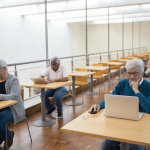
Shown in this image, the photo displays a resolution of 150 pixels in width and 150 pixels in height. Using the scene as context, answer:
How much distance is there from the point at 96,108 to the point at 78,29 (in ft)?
58.2

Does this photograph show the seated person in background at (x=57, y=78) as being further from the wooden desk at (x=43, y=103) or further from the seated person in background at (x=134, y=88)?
the seated person in background at (x=134, y=88)

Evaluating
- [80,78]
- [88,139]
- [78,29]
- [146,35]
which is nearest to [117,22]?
[146,35]

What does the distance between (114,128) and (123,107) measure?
0.21m

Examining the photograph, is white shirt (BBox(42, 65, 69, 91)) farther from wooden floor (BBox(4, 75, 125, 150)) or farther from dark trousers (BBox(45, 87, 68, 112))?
wooden floor (BBox(4, 75, 125, 150))

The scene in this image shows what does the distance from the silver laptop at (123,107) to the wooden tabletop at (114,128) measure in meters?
0.04

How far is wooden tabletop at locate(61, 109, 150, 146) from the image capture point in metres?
1.53

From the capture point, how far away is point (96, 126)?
1762 mm

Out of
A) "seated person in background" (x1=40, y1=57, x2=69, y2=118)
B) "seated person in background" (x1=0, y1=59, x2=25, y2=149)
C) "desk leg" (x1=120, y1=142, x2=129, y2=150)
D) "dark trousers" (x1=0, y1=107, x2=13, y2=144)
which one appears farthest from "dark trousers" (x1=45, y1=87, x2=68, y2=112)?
"desk leg" (x1=120, y1=142, x2=129, y2=150)

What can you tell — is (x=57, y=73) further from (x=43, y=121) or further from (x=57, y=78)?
(x=43, y=121)

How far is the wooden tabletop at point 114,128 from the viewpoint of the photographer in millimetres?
1533

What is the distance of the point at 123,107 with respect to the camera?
1823 mm

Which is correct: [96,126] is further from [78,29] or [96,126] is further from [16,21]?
[78,29]

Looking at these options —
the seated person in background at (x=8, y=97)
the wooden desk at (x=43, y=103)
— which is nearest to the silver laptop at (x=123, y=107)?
the seated person in background at (x=8, y=97)

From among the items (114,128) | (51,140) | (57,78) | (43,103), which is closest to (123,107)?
(114,128)
